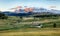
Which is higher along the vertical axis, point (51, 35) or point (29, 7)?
point (29, 7)

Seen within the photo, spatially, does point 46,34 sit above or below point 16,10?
below

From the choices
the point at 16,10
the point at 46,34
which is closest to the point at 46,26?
the point at 46,34

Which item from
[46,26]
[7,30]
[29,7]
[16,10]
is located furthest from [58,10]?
[7,30]

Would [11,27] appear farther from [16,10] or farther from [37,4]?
[37,4]

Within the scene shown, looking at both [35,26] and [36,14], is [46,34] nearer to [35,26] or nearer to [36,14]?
[35,26]

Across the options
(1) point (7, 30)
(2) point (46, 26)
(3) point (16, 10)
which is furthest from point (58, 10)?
(1) point (7, 30)

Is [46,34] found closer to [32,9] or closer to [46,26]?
[46,26]

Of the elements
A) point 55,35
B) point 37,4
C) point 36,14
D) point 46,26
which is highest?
point 37,4
